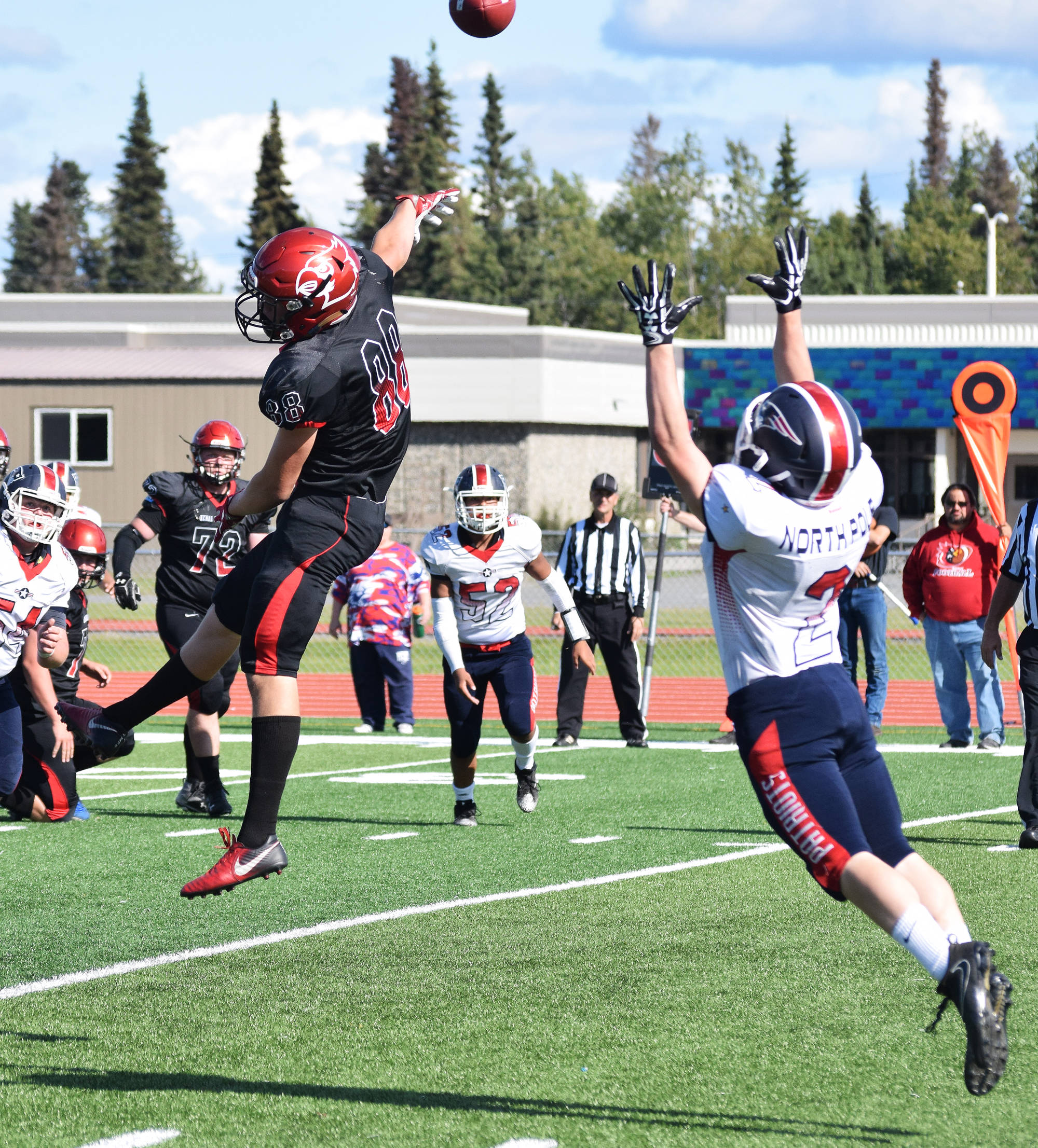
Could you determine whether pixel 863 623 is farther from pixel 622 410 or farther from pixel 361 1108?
pixel 622 410

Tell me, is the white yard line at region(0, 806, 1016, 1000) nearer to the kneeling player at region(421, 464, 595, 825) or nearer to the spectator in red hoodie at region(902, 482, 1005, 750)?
the kneeling player at region(421, 464, 595, 825)

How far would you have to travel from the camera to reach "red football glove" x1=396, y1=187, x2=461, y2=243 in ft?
Answer: 19.1

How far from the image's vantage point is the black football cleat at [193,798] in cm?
983

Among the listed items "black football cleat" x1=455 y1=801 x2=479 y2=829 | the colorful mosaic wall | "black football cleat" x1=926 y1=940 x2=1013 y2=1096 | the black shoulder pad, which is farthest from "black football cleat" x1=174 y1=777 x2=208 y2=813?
the colorful mosaic wall

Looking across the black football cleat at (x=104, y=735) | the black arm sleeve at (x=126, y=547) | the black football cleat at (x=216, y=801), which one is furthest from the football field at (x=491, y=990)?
the black arm sleeve at (x=126, y=547)

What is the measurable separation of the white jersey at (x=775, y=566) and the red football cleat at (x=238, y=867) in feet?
5.04

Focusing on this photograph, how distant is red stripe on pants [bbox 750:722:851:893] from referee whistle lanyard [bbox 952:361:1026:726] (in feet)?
31.3

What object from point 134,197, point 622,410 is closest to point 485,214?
point 134,197

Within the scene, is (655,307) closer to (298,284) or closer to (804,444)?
(804,444)

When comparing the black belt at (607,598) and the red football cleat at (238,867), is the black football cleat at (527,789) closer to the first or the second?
the black belt at (607,598)

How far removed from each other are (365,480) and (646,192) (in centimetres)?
7083

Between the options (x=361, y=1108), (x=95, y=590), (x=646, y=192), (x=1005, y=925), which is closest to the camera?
(x=361, y=1108)

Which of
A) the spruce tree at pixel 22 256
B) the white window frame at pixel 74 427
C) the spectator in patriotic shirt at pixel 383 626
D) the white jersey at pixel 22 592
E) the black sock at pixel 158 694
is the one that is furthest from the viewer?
the spruce tree at pixel 22 256

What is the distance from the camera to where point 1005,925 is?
6.36 m
